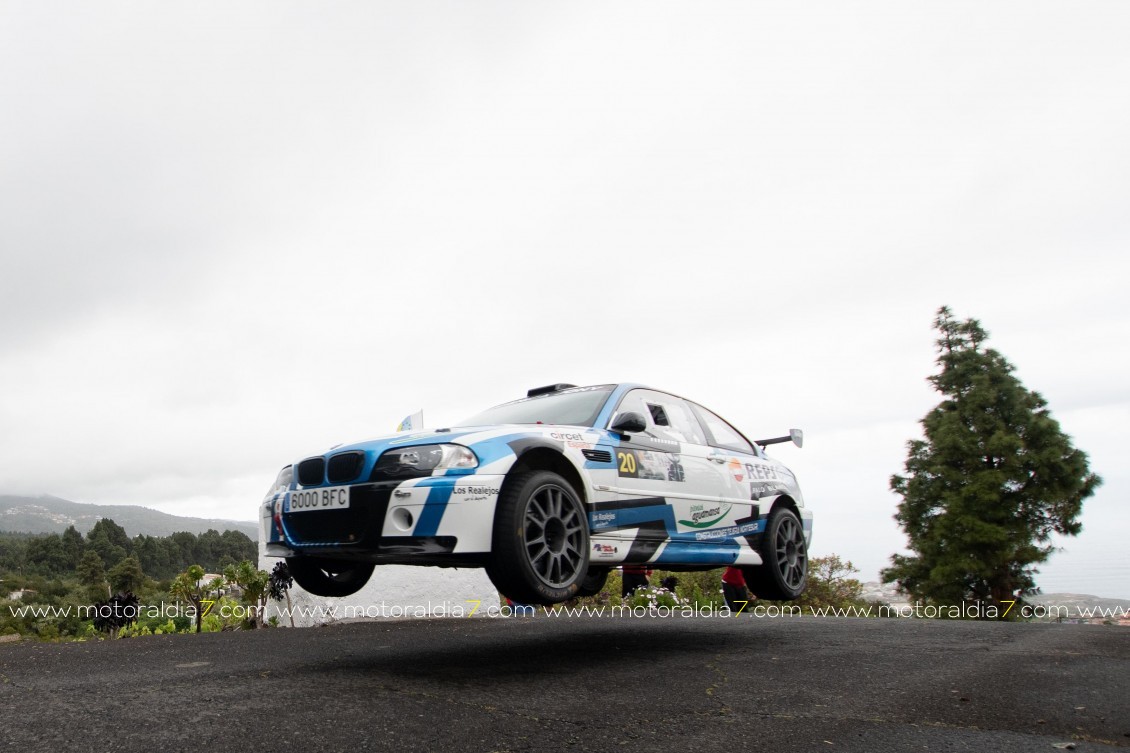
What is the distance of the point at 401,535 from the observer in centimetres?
390

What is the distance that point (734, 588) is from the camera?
29.8 feet

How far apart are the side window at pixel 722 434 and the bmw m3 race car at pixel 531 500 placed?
0.24 meters

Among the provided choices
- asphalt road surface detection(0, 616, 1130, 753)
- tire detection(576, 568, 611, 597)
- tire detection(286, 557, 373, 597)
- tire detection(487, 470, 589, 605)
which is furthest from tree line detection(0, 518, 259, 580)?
tire detection(487, 470, 589, 605)

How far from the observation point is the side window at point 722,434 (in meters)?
6.46

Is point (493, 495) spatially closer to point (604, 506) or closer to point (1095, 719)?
point (604, 506)

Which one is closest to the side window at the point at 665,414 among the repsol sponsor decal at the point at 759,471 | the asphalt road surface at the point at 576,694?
the repsol sponsor decal at the point at 759,471

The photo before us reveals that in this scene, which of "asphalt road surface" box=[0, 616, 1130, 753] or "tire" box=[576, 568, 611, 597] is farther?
"tire" box=[576, 568, 611, 597]

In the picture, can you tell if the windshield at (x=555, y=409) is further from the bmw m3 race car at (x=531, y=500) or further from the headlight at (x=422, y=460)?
the headlight at (x=422, y=460)

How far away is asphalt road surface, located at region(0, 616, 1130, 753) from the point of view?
279 cm

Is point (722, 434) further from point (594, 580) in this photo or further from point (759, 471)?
point (594, 580)

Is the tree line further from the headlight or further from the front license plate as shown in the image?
the headlight

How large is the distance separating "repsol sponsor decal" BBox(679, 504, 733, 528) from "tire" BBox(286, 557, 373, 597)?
218cm

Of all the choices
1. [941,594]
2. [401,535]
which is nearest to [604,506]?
[401,535]

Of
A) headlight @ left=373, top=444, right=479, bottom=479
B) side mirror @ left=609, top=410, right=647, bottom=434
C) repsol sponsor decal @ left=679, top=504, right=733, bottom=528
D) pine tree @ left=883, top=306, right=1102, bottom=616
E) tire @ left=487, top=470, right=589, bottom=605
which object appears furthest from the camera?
pine tree @ left=883, top=306, right=1102, bottom=616
